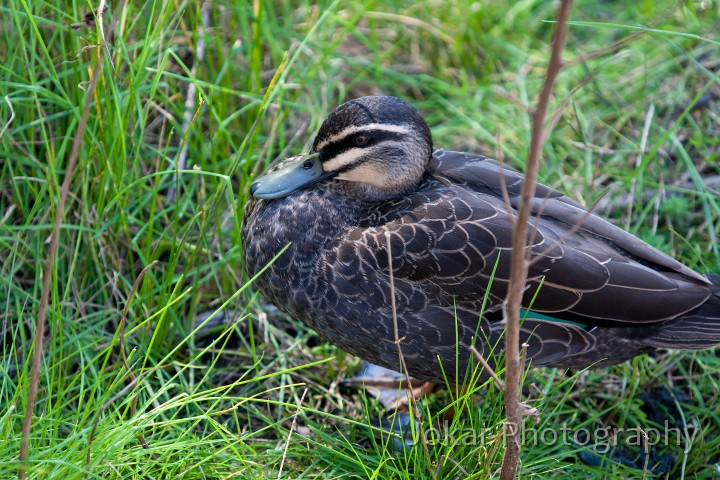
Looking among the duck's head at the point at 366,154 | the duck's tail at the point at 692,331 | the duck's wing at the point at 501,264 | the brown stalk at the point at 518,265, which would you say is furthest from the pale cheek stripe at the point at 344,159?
the duck's tail at the point at 692,331

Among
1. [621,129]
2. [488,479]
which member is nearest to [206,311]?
[488,479]

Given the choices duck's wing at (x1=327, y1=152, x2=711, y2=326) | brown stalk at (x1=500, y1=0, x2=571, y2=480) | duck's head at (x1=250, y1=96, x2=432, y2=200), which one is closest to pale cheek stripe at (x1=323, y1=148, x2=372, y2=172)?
duck's head at (x1=250, y1=96, x2=432, y2=200)

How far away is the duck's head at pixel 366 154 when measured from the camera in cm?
312

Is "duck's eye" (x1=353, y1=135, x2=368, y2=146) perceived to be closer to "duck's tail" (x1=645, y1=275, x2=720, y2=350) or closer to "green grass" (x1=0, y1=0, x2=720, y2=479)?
"green grass" (x1=0, y1=0, x2=720, y2=479)

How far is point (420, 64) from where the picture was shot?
503cm

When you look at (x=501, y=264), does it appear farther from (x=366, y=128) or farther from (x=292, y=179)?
(x=292, y=179)

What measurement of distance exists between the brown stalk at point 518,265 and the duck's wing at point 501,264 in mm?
499

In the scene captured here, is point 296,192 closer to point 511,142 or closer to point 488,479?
point 488,479

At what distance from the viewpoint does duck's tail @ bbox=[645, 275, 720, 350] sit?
3059mm

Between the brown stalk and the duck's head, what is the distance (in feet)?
3.19

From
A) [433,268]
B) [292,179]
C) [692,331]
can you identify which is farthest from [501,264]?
[292,179]

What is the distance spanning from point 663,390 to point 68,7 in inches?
113

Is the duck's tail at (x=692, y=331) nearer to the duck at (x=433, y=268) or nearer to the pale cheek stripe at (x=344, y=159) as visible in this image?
the duck at (x=433, y=268)

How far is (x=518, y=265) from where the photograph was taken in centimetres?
215
